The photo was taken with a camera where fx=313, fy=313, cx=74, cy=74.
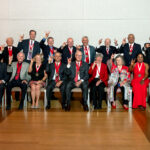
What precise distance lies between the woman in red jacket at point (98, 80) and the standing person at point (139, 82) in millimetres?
664

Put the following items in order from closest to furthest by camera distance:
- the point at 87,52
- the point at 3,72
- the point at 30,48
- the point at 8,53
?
the point at 3,72 → the point at 8,53 → the point at 87,52 → the point at 30,48

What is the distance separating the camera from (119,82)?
7.07 m

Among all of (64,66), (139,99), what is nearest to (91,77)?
(64,66)

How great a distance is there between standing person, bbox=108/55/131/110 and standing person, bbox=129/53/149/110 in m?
0.18

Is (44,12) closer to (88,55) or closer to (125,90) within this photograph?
(88,55)

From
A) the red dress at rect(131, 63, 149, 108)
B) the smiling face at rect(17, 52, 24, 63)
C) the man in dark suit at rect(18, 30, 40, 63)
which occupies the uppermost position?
the man in dark suit at rect(18, 30, 40, 63)

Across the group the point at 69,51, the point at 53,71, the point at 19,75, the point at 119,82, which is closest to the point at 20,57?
the point at 19,75

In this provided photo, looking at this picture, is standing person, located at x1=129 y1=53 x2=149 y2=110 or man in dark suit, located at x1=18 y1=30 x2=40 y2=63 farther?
man in dark suit, located at x1=18 y1=30 x2=40 y2=63

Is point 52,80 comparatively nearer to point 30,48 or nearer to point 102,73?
point 102,73

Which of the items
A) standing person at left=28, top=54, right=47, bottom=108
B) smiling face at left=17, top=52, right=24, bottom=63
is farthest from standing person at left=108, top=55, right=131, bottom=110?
smiling face at left=17, top=52, right=24, bottom=63

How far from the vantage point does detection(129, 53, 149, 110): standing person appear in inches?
275

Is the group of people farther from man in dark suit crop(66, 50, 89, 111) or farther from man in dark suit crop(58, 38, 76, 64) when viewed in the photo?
man in dark suit crop(58, 38, 76, 64)

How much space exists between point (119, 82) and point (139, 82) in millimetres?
453

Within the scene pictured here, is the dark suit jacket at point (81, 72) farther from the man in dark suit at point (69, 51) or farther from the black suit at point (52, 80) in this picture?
the man in dark suit at point (69, 51)
